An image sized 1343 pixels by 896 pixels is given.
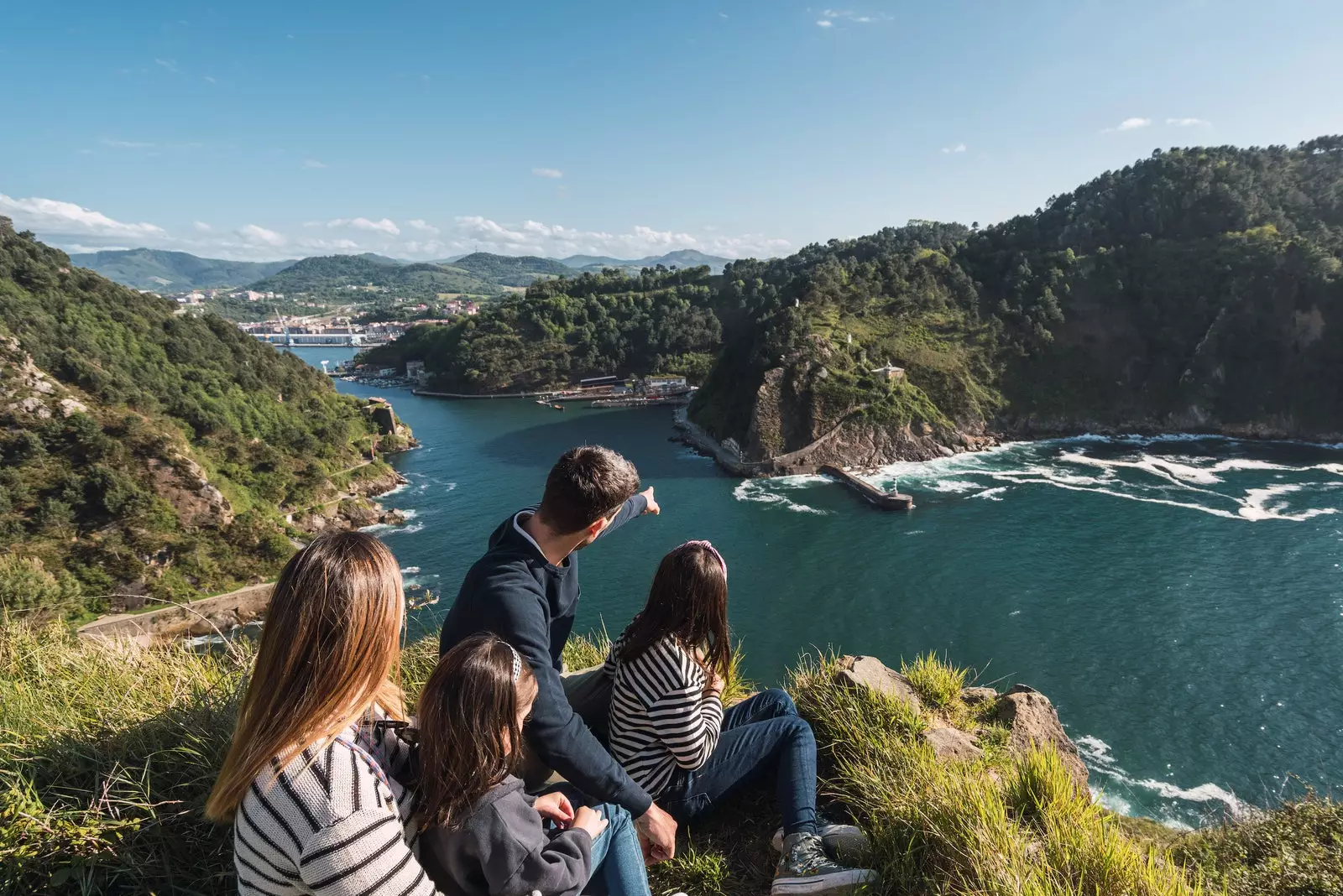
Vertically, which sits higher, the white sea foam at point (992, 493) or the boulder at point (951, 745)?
the boulder at point (951, 745)

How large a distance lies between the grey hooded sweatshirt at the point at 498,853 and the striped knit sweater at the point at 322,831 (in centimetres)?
36

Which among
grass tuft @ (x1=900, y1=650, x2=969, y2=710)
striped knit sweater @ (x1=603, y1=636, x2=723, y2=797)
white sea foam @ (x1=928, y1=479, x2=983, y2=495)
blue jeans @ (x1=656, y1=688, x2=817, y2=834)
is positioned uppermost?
striped knit sweater @ (x1=603, y1=636, x2=723, y2=797)

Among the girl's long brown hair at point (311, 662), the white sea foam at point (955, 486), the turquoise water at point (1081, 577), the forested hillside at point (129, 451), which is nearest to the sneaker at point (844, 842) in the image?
the girl's long brown hair at point (311, 662)

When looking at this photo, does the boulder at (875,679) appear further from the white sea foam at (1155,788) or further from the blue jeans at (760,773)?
the white sea foam at (1155,788)

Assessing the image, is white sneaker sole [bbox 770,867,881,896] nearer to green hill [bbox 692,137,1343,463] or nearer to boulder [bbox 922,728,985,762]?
boulder [bbox 922,728,985,762]

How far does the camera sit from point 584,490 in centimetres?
258

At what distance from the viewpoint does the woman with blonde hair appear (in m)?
1.43

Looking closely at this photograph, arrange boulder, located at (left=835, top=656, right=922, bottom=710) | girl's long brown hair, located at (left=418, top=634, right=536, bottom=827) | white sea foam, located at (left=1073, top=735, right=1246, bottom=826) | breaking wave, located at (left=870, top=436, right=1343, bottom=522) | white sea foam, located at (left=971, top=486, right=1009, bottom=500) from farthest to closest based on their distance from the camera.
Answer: white sea foam, located at (left=971, top=486, right=1009, bottom=500)
breaking wave, located at (left=870, top=436, right=1343, bottom=522)
white sea foam, located at (left=1073, top=735, right=1246, bottom=826)
boulder, located at (left=835, top=656, right=922, bottom=710)
girl's long brown hair, located at (left=418, top=634, right=536, bottom=827)

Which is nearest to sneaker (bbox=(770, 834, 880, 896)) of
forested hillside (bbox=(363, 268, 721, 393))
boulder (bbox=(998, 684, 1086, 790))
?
boulder (bbox=(998, 684, 1086, 790))

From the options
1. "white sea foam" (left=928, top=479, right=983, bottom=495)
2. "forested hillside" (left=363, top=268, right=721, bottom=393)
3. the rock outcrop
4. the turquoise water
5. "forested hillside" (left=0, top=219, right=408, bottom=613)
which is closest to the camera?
the rock outcrop

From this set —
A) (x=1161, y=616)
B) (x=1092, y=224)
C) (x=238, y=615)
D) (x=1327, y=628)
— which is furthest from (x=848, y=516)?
(x=1092, y=224)

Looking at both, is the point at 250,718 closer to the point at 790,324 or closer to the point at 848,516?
the point at 848,516

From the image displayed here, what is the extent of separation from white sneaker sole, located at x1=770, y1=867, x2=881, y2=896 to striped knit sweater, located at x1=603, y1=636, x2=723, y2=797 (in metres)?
0.58

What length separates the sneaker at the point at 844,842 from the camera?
2.93m
